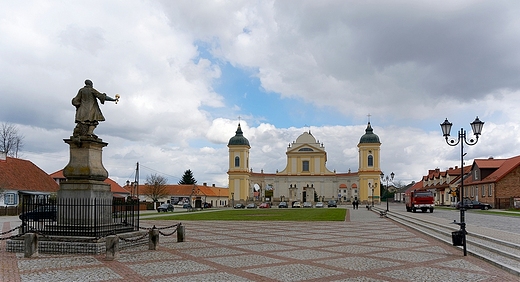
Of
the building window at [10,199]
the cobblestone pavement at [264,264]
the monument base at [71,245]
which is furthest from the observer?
the building window at [10,199]

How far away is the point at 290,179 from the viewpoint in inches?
3925

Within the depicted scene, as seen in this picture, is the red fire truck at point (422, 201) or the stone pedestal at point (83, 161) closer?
the stone pedestal at point (83, 161)

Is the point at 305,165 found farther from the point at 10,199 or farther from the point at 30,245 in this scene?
the point at 30,245

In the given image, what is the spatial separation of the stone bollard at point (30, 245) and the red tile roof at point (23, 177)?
35923 mm

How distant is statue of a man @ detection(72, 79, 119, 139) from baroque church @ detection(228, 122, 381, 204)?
78.9 m

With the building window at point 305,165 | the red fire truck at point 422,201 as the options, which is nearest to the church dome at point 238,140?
the building window at point 305,165

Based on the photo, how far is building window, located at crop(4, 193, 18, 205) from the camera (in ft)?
147

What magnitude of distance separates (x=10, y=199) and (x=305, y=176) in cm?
6359

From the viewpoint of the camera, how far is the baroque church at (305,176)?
9406 centimetres

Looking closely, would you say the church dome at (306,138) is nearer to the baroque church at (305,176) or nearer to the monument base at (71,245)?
the baroque church at (305,176)

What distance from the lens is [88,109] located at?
14.6 meters

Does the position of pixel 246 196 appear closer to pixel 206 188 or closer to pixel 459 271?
pixel 206 188

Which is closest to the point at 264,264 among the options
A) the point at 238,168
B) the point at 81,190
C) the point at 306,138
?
the point at 81,190

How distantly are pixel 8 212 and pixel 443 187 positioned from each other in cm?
6764
